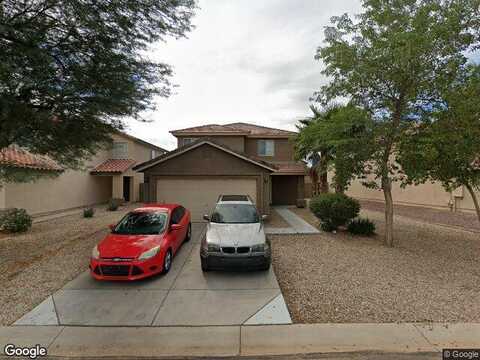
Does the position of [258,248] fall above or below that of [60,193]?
below

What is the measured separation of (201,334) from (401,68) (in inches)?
327

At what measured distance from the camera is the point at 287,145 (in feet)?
64.4

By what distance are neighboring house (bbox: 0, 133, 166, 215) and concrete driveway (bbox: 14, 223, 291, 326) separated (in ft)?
21.0

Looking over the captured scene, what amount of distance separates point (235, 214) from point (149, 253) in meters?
2.66

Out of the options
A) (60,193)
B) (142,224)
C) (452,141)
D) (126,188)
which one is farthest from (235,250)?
(126,188)

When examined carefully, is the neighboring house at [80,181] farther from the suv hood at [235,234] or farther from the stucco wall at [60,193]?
the suv hood at [235,234]

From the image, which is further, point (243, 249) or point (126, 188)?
point (126, 188)

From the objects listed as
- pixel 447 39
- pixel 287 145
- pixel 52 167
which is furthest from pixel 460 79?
pixel 52 167

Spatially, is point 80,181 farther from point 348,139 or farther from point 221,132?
point 348,139

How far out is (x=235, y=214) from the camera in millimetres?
7316

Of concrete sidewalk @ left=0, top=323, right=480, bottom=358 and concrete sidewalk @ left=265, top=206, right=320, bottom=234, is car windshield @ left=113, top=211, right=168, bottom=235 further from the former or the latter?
concrete sidewalk @ left=265, top=206, right=320, bottom=234

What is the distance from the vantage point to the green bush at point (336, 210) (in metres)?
10.1

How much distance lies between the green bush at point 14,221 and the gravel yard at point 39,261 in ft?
1.23

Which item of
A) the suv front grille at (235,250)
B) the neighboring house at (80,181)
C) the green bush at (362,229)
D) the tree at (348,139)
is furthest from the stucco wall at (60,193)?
the green bush at (362,229)
